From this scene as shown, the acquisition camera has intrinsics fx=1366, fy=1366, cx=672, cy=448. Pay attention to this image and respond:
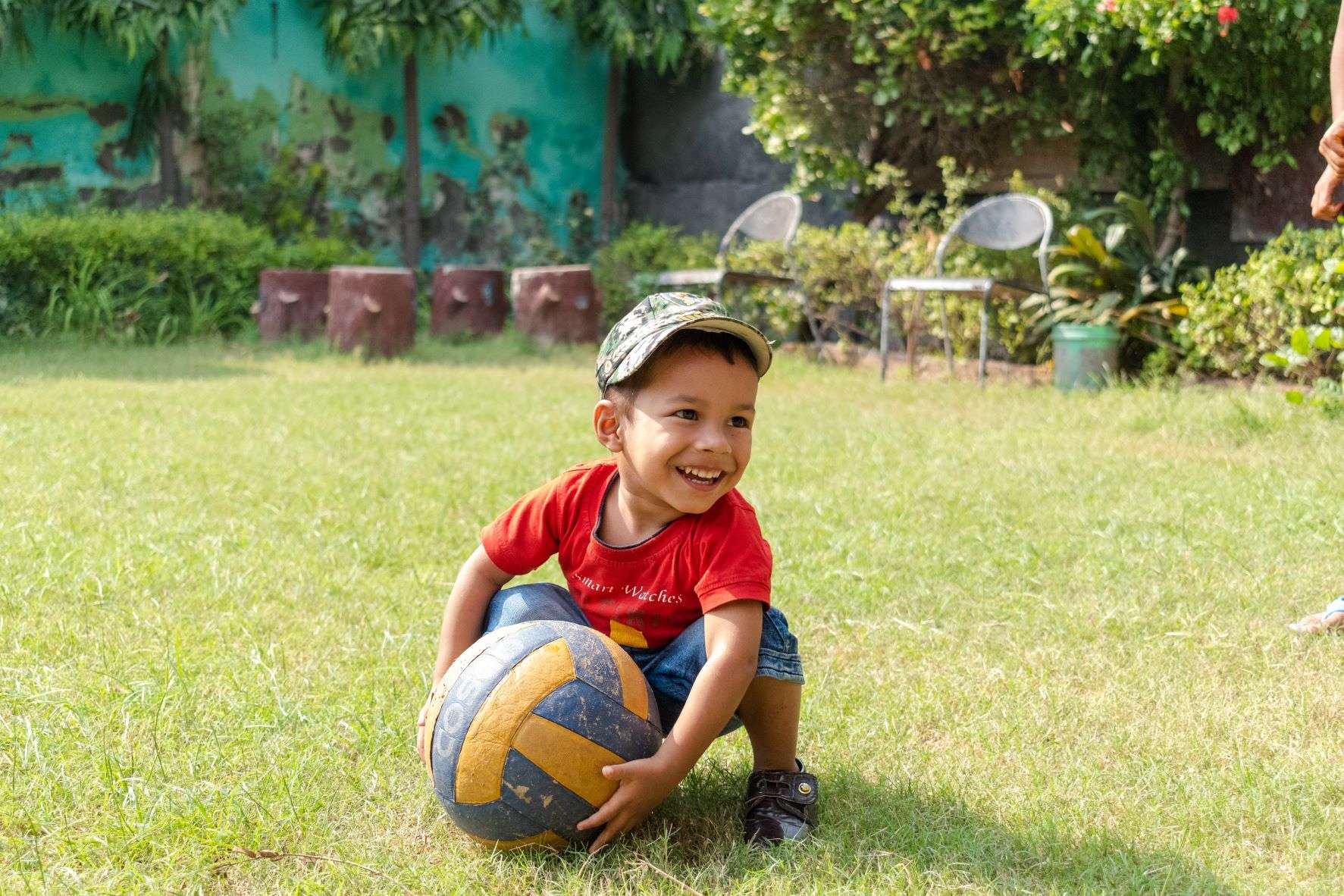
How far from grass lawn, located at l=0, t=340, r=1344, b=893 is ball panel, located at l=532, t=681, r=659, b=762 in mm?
200

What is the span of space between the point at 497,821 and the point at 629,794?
24cm

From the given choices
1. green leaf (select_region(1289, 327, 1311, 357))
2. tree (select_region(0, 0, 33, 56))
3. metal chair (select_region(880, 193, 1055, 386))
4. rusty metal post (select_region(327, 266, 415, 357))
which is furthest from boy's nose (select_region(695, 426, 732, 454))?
tree (select_region(0, 0, 33, 56))

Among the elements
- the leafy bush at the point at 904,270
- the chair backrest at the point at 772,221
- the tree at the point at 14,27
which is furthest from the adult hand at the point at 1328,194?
the tree at the point at 14,27

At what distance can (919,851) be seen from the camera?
2473mm

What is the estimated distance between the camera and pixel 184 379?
29.4 feet

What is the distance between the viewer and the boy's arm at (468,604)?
9.21ft

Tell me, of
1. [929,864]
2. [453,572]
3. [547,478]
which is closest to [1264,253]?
[547,478]

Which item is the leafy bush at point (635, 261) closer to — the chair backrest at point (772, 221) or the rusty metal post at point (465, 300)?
the rusty metal post at point (465, 300)

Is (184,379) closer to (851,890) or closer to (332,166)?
(332,166)

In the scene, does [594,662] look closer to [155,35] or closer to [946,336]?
[946,336]

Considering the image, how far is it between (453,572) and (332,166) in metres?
11.0

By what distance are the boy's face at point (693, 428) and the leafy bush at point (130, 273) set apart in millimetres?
9705

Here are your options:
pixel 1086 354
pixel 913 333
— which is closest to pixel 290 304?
pixel 913 333

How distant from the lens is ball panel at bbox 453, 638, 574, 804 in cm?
238
